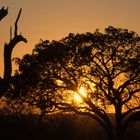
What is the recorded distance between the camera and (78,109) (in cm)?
3369

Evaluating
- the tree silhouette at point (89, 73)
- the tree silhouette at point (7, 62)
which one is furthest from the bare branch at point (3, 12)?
the tree silhouette at point (89, 73)

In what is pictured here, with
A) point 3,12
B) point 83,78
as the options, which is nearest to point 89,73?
point 83,78

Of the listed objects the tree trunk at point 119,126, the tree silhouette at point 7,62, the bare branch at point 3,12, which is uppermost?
the tree trunk at point 119,126

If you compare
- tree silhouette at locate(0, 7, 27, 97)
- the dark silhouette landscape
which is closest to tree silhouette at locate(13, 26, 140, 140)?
the dark silhouette landscape

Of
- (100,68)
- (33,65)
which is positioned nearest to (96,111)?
(100,68)

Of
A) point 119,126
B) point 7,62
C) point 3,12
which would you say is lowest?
point 7,62

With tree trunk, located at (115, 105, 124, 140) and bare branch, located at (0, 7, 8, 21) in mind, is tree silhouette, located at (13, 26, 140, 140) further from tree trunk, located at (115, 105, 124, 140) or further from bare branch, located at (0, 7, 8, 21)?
bare branch, located at (0, 7, 8, 21)

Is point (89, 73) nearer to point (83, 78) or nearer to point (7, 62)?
point (83, 78)

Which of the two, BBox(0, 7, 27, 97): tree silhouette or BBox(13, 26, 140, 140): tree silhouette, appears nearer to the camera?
BBox(0, 7, 27, 97): tree silhouette

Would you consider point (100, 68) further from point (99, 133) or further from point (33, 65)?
point (99, 133)

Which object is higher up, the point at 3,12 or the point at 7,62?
the point at 3,12

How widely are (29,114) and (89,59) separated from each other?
6703 millimetres

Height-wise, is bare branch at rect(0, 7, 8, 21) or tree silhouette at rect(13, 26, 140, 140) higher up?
tree silhouette at rect(13, 26, 140, 140)

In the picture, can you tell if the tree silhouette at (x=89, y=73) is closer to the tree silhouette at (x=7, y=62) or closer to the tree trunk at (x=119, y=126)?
the tree trunk at (x=119, y=126)
